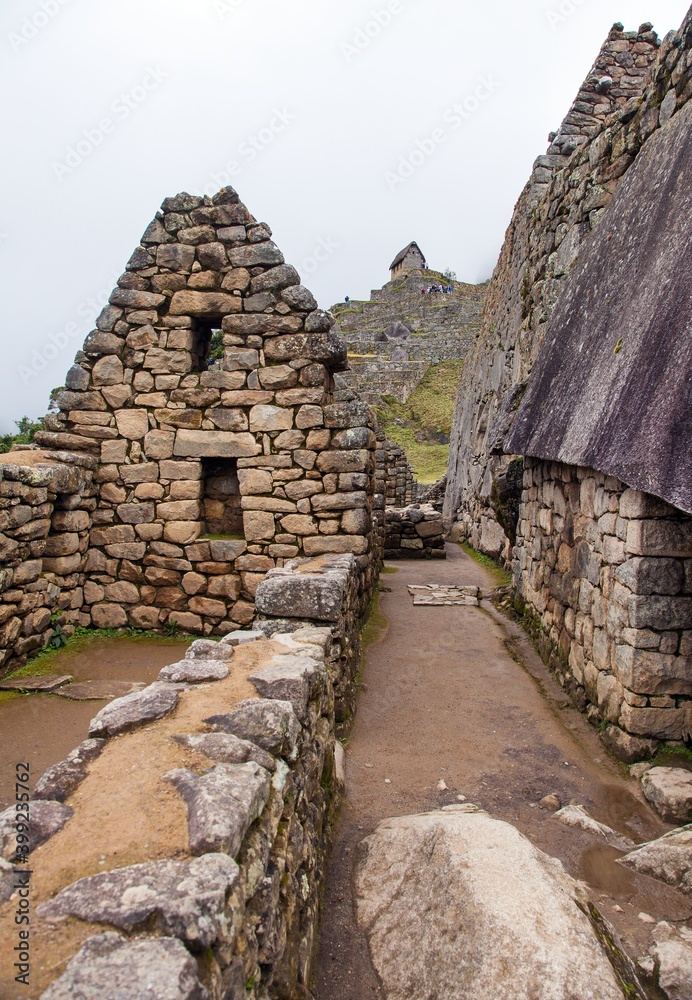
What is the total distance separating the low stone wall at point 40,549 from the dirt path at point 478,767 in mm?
3259

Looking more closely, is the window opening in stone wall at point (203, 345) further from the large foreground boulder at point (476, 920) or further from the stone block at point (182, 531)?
the large foreground boulder at point (476, 920)

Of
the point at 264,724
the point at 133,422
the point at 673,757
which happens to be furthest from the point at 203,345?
the point at 673,757

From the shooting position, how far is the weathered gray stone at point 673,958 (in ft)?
7.16

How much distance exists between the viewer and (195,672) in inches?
118

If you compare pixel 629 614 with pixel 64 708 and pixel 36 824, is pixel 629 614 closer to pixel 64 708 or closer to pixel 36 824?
pixel 36 824

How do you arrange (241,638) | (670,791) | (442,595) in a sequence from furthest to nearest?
(442,595), (241,638), (670,791)

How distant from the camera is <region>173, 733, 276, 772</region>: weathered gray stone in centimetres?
217

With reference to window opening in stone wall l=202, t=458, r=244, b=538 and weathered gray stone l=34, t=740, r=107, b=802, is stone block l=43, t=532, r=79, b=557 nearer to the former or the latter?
window opening in stone wall l=202, t=458, r=244, b=538

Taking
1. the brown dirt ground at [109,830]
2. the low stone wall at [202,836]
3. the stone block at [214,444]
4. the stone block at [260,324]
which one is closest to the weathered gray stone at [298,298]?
the stone block at [260,324]

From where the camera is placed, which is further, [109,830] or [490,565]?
[490,565]

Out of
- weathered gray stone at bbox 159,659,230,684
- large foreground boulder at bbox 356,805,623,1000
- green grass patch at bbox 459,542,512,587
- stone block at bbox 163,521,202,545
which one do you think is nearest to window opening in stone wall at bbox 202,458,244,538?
stone block at bbox 163,521,202,545

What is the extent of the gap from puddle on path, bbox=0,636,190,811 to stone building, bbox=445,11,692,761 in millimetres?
3925

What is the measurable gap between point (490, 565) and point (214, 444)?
7.76 meters

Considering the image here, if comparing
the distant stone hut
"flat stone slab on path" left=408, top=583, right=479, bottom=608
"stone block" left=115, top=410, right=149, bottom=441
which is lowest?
"flat stone slab on path" left=408, top=583, right=479, bottom=608
